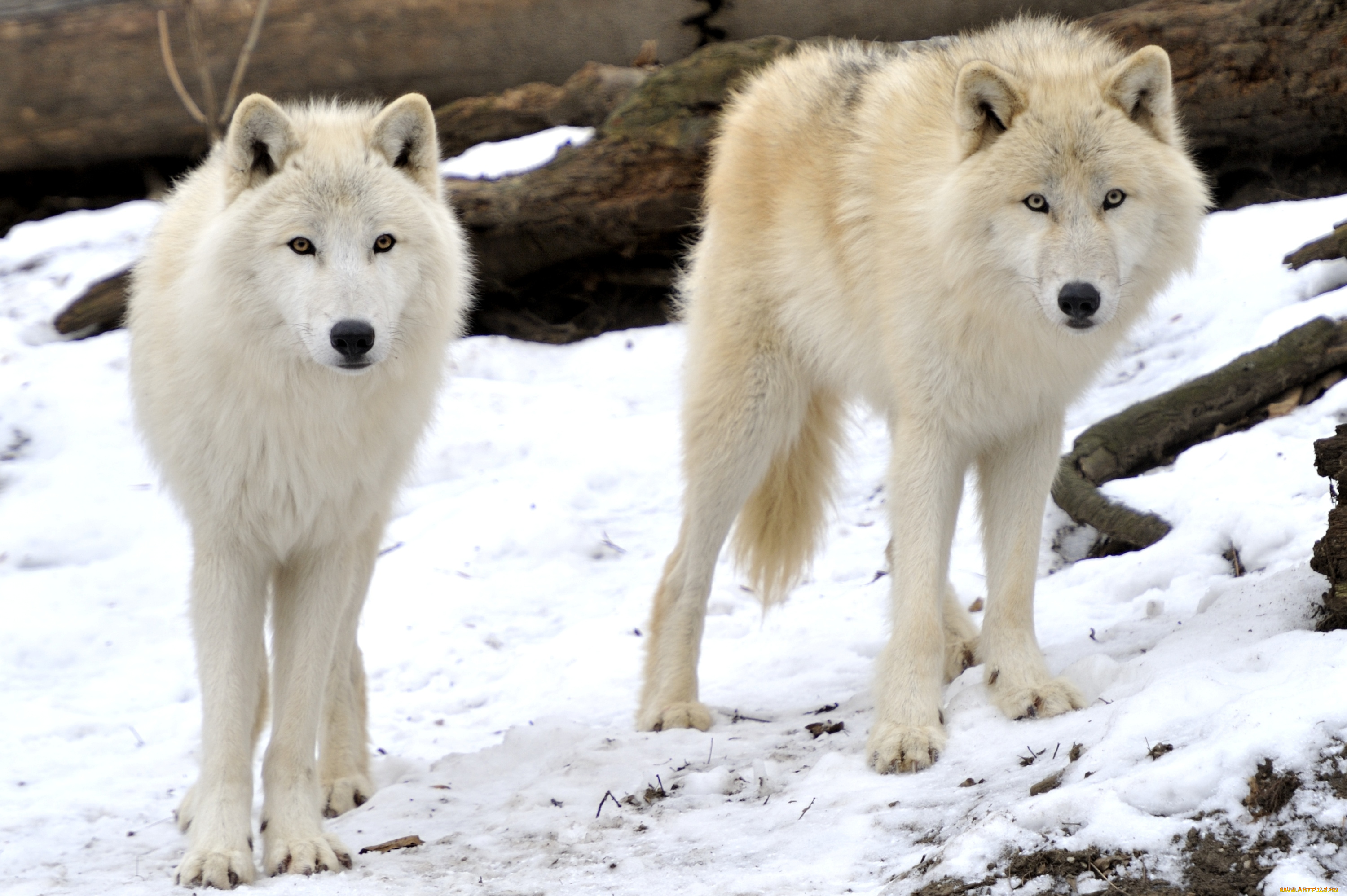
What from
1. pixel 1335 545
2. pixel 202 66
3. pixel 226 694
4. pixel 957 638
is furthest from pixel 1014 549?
pixel 202 66

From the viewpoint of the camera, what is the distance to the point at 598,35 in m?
7.13

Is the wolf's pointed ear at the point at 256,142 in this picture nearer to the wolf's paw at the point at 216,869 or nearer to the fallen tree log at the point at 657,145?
the wolf's paw at the point at 216,869

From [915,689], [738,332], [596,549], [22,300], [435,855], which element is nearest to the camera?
[435,855]

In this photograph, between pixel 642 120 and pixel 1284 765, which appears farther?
pixel 642 120

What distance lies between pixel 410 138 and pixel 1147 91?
7.18 feet

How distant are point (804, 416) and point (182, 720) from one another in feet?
8.92

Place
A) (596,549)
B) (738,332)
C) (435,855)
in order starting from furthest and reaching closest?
(596,549), (738,332), (435,855)

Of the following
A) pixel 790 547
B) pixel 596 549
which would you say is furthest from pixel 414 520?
pixel 790 547

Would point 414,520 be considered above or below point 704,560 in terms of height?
below

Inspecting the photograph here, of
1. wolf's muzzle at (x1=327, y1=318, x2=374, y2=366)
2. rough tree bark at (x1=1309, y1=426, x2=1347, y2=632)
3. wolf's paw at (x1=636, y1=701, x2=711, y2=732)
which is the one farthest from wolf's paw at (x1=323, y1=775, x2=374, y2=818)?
rough tree bark at (x1=1309, y1=426, x2=1347, y2=632)

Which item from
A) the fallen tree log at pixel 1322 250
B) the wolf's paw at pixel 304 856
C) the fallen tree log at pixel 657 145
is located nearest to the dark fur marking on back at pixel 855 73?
the fallen tree log at pixel 657 145

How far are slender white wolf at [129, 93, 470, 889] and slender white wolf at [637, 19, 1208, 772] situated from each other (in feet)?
4.47

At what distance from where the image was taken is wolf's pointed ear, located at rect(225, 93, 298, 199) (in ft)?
10.5

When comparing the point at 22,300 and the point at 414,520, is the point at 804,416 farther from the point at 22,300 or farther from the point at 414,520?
the point at 22,300
